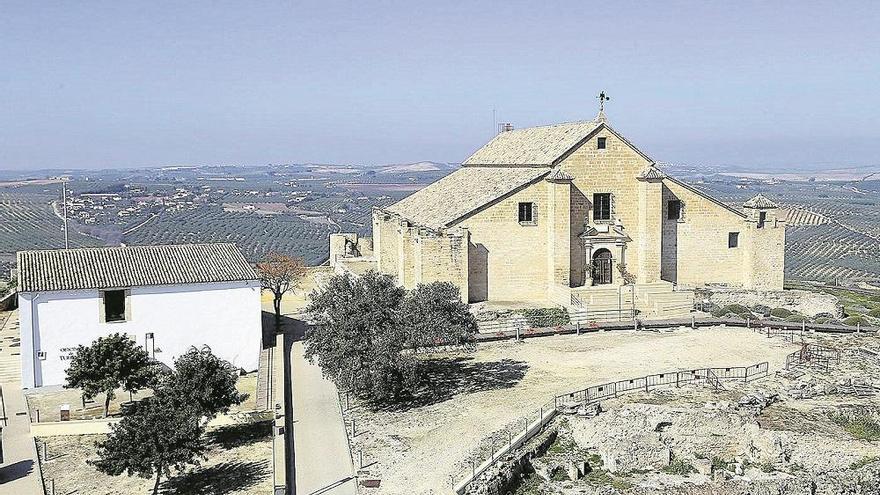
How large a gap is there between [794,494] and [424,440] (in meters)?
9.64

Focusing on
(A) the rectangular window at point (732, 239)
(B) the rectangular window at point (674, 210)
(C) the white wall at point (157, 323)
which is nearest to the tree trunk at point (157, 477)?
(C) the white wall at point (157, 323)

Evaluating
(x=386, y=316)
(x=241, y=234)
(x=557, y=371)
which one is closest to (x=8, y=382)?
(x=386, y=316)

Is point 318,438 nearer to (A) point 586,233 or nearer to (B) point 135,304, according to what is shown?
(B) point 135,304

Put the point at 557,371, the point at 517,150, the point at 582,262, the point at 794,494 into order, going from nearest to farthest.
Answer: the point at 794,494 < the point at 557,371 < the point at 582,262 < the point at 517,150

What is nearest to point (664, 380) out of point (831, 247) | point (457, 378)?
point (457, 378)

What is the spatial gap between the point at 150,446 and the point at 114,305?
1214cm

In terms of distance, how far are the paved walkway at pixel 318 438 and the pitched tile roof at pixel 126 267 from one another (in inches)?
198

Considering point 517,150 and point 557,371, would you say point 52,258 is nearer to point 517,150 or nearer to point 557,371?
point 557,371

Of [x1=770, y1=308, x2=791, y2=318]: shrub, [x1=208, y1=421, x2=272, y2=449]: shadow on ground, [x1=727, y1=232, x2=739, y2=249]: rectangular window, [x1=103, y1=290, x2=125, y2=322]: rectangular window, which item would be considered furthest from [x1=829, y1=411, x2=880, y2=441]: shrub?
[x1=103, y1=290, x2=125, y2=322]: rectangular window

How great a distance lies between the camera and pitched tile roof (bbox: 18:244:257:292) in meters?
29.9

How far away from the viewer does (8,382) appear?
3083 centimetres

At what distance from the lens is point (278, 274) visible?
39656 mm

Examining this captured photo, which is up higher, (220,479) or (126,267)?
(126,267)

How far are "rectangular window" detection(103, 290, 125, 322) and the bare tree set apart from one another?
7.17 metres
